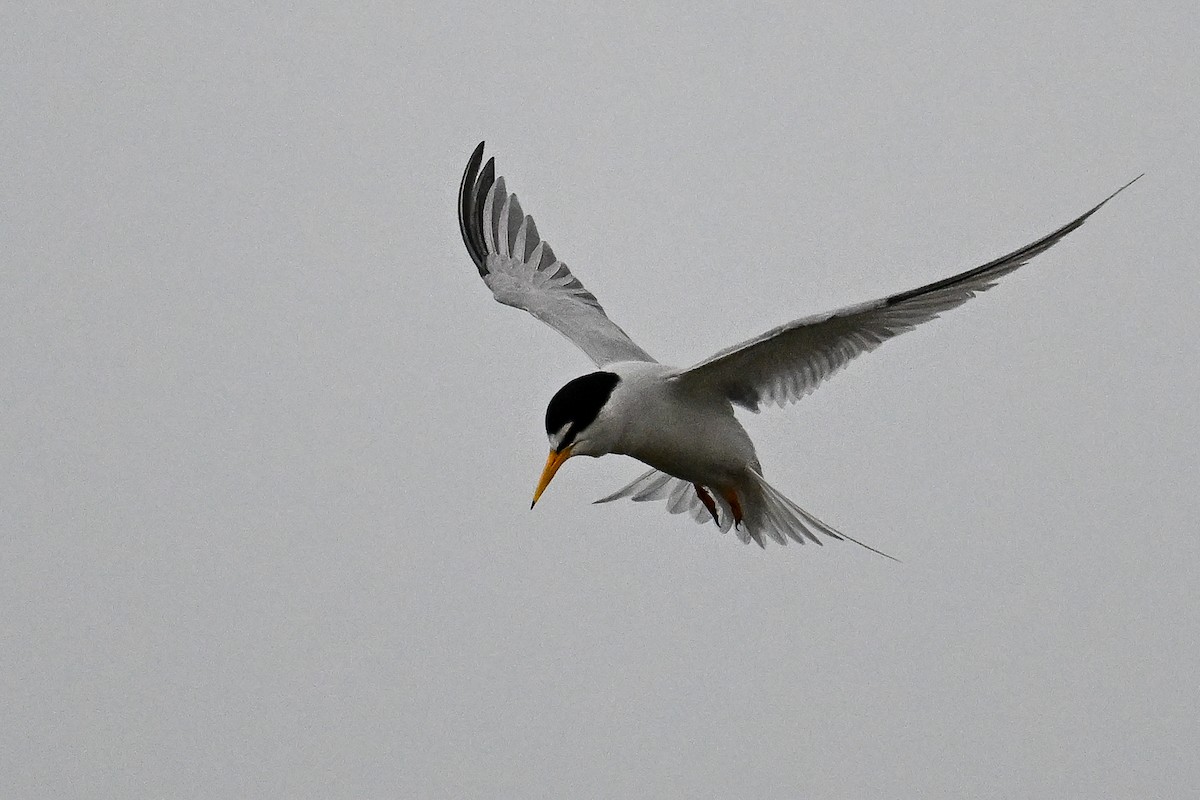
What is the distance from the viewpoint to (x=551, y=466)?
18.2 ft

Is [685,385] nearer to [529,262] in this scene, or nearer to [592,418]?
[592,418]

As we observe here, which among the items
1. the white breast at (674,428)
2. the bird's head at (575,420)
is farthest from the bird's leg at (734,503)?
the bird's head at (575,420)

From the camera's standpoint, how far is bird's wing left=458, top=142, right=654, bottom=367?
7.51 meters

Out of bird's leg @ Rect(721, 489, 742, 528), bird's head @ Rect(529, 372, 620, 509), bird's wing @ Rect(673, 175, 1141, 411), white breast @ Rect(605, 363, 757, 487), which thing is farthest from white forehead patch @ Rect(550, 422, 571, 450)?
bird's leg @ Rect(721, 489, 742, 528)

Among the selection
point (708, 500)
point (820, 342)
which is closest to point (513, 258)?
point (708, 500)

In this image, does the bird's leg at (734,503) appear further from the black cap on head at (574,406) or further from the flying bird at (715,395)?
the black cap on head at (574,406)

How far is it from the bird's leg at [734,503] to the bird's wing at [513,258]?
113cm

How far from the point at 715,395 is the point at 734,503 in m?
0.66

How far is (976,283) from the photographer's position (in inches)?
209

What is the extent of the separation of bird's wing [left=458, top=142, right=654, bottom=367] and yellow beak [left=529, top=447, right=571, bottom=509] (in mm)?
1802

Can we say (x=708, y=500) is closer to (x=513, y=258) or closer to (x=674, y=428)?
(x=674, y=428)

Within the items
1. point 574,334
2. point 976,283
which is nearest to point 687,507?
point 574,334

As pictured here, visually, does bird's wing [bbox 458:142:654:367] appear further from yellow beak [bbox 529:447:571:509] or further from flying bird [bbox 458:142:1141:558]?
yellow beak [bbox 529:447:571:509]

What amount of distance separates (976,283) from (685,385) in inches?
50.8
